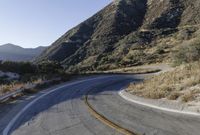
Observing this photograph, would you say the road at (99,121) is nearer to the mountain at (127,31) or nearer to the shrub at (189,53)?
the shrub at (189,53)

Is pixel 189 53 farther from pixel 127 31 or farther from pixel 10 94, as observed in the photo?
pixel 127 31

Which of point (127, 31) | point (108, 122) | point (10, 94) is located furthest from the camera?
point (127, 31)

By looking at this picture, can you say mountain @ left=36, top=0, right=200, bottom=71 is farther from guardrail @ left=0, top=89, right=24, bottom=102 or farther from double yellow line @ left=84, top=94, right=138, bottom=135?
double yellow line @ left=84, top=94, right=138, bottom=135

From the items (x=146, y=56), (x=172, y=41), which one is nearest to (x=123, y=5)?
(x=172, y=41)

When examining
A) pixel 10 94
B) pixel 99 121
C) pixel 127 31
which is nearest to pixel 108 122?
pixel 99 121

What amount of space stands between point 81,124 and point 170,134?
3.77 meters

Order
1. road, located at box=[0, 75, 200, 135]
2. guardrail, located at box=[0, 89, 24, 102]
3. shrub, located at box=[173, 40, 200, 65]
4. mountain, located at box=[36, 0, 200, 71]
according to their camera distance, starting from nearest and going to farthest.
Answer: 1. road, located at box=[0, 75, 200, 135]
2. guardrail, located at box=[0, 89, 24, 102]
3. shrub, located at box=[173, 40, 200, 65]
4. mountain, located at box=[36, 0, 200, 71]

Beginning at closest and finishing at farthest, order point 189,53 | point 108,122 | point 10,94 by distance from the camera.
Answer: point 108,122 < point 10,94 < point 189,53

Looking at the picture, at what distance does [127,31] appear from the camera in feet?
404

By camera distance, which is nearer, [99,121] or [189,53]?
[99,121]

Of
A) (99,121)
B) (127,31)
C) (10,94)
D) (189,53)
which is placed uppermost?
(127,31)

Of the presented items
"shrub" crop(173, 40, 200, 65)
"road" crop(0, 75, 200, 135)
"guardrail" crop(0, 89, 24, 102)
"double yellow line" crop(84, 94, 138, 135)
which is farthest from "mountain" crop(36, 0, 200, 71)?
"double yellow line" crop(84, 94, 138, 135)

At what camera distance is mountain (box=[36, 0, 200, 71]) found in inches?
3796

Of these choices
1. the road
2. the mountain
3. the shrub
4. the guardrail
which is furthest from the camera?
the mountain
